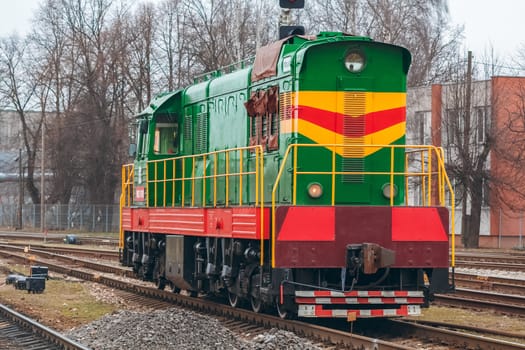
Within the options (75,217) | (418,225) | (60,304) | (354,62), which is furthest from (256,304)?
(75,217)

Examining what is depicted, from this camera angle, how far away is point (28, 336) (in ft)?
44.0

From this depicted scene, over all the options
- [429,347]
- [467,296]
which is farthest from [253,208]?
[467,296]

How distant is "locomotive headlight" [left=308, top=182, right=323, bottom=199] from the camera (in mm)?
13508

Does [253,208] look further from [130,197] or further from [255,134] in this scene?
[130,197]

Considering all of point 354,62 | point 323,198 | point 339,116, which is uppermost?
point 354,62

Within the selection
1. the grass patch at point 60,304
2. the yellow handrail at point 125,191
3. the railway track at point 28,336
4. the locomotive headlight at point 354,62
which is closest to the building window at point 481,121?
the yellow handrail at point 125,191

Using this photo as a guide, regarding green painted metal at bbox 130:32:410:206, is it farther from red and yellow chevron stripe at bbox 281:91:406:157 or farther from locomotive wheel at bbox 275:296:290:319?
locomotive wheel at bbox 275:296:290:319

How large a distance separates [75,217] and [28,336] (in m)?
50.5

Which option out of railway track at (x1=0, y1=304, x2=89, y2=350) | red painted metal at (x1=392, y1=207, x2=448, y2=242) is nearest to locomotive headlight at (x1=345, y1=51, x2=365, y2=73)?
red painted metal at (x1=392, y1=207, x2=448, y2=242)

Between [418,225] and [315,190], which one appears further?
[315,190]

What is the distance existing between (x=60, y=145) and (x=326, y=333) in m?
53.7

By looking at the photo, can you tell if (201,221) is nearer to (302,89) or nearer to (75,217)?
(302,89)

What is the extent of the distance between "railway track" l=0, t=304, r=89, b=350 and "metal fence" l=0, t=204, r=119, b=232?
42943 mm

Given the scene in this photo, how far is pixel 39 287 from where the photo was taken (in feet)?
64.3
